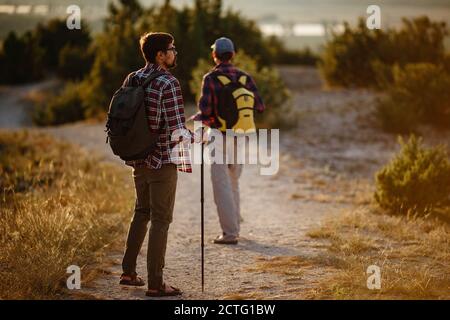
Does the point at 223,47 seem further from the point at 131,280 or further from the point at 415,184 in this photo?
the point at 415,184

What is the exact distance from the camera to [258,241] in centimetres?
798

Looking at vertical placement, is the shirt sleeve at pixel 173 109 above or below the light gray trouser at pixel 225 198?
above

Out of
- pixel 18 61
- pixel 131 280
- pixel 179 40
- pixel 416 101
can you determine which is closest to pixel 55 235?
pixel 131 280

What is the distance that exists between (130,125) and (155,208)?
0.68m

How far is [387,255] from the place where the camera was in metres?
6.97

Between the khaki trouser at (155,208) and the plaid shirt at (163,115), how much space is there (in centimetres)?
8

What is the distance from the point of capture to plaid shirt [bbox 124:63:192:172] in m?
5.42

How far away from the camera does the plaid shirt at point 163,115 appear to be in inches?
213

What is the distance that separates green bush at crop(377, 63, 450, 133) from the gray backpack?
38.8ft

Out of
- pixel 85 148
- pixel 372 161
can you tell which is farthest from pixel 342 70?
pixel 85 148

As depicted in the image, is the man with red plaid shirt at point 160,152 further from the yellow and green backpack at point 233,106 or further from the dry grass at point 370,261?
the yellow and green backpack at point 233,106

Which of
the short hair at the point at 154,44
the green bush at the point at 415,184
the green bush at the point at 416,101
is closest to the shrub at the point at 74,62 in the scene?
the green bush at the point at 416,101
